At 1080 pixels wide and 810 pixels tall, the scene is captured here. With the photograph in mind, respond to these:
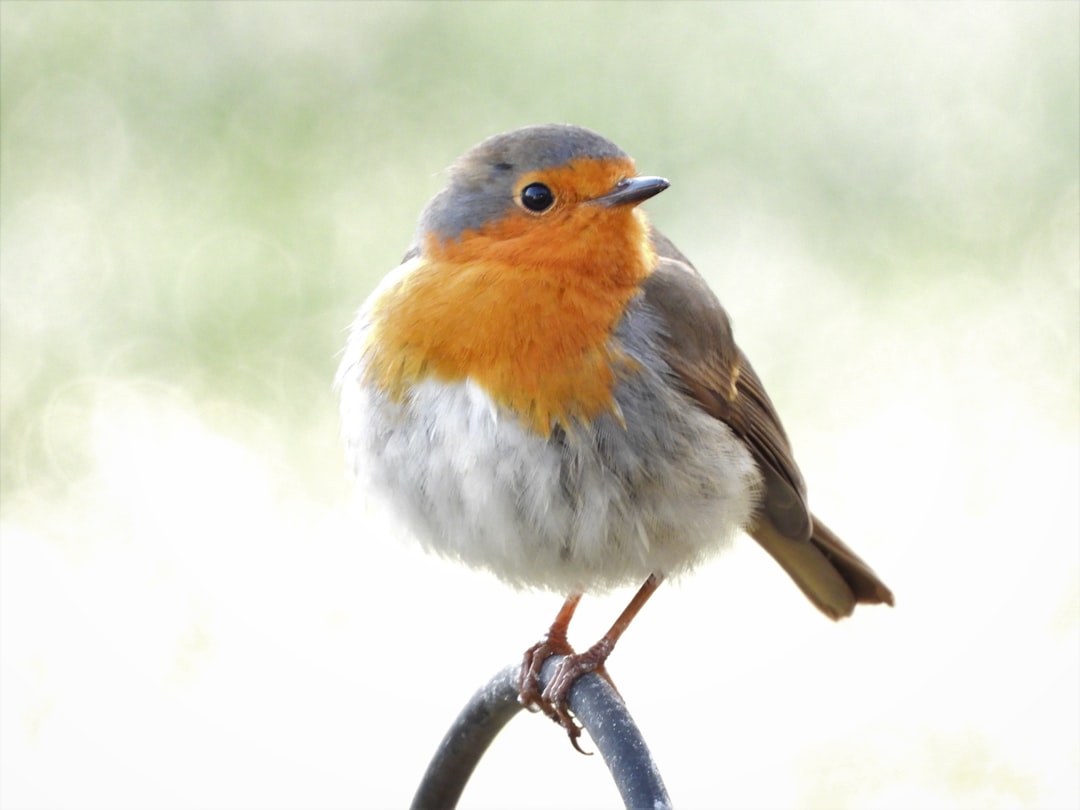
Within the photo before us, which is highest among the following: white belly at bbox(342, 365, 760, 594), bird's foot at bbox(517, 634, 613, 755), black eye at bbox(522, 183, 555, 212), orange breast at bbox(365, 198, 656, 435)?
black eye at bbox(522, 183, 555, 212)

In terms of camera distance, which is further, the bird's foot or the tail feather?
the tail feather

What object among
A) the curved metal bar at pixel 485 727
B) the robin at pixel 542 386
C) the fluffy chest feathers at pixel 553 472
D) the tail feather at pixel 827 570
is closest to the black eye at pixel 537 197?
the robin at pixel 542 386

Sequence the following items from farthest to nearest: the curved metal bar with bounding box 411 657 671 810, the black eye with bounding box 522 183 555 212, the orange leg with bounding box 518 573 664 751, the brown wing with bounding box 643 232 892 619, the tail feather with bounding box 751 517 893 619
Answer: the tail feather with bounding box 751 517 893 619, the brown wing with bounding box 643 232 892 619, the orange leg with bounding box 518 573 664 751, the black eye with bounding box 522 183 555 212, the curved metal bar with bounding box 411 657 671 810

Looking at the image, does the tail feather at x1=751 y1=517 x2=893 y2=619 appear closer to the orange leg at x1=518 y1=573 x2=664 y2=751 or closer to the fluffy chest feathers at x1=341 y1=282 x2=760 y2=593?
the orange leg at x1=518 y1=573 x2=664 y2=751

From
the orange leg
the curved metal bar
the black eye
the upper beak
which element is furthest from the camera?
the orange leg

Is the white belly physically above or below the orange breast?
below

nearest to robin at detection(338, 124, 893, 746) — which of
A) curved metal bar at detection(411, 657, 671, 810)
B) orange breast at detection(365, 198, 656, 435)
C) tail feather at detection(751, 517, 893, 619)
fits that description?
orange breast at detection(365, 198, 656, 435)

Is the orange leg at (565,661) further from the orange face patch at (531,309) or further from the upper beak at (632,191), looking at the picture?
the upper beak at (632,191)

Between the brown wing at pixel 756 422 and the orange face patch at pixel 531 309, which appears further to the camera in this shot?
the brown wing at pixel 756 422

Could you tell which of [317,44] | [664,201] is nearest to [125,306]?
[317,44]
